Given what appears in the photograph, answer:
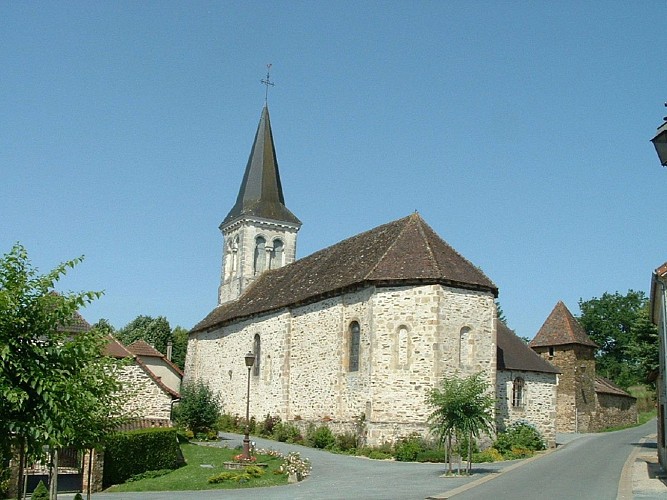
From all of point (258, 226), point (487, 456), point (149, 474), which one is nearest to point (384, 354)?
point (487, 456)

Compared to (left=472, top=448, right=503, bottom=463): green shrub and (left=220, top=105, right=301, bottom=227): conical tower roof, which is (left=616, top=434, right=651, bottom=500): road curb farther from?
(left=220, top=105, right=301, bottom=227): conical tower roof

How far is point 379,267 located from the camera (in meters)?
28.8

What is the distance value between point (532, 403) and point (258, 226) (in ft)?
74.2

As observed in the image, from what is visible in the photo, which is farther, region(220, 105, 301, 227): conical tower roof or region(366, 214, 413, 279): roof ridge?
region(220, 105, 301, 227): conical tower roof

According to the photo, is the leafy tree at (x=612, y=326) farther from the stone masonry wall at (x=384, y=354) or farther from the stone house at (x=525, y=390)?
the stone masonry wall at (x=384, y=354)

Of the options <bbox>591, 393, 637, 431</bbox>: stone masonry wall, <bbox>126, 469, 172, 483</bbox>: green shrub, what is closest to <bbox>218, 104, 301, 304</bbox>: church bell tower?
<bbox>591, 393, 637, 431</bbox>: stone masonry wall

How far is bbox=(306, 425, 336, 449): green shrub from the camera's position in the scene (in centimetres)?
2888

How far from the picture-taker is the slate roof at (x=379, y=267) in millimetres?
28281

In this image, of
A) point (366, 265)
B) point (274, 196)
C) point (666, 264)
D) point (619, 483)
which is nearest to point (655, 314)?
point (666, 264)

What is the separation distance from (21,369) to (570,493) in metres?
11.8

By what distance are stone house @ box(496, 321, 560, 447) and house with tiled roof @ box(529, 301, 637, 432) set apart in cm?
1105

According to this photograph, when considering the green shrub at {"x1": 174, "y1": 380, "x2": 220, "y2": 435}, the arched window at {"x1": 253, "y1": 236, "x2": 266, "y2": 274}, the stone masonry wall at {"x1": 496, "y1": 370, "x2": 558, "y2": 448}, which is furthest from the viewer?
the arched window at {"x1": 253, "y1": 236, "x2": 266, "y2": 274}

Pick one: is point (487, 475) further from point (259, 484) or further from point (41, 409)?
point (41, 409)

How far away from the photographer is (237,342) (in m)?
39.8
